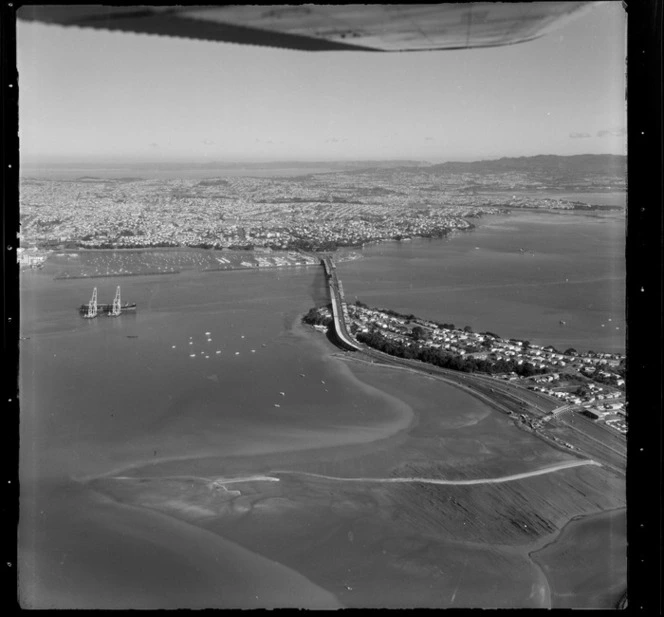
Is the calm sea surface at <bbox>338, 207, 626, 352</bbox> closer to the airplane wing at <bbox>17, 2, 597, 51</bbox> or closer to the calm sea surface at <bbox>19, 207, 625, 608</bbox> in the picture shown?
the calm sea surface at <bbox>19, 207, 625, 608</bbox>

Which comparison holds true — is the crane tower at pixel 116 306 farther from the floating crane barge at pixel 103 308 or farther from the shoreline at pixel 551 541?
the shoreline at pixel 551 541

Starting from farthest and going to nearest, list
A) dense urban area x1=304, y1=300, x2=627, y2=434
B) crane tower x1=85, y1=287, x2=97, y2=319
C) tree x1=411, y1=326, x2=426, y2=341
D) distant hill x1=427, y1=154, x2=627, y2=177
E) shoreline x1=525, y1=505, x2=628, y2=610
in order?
tree x1=411, y1=326, x2=426, y2=341 → crane tower x1=85, y1=287, x2=97, y2=319 → dense urban area x1=304, y1=300, x2=627, y2=434 → distant hill x1=427, y1=154, x2=627, y2=177 → shoreline x1=525, y1=505, x2=628, y2=610

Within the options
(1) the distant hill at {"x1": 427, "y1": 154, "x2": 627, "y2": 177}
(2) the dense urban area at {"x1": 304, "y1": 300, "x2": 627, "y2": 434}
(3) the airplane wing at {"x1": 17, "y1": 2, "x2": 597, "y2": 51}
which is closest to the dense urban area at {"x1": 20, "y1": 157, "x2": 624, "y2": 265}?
(1) the distant hill at {"x1": 427, "y1": 154, "x2": 627, "y2": 177}

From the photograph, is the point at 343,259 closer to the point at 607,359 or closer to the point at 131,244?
the point at 131,244

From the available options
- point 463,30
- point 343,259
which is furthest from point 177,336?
point 463,30

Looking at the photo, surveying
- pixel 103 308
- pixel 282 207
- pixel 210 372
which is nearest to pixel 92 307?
pixel 103 308
